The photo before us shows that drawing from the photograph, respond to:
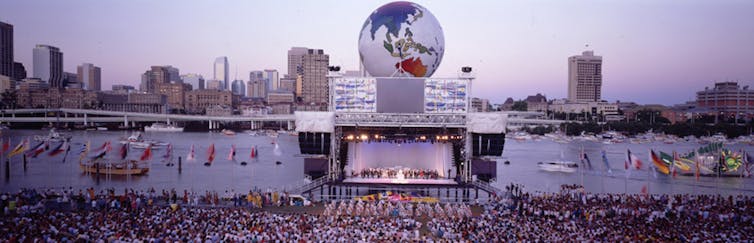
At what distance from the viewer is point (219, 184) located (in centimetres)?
4372

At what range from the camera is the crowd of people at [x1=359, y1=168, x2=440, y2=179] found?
99.0ft

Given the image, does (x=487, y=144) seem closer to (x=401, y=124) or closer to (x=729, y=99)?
(x=401, y=124)

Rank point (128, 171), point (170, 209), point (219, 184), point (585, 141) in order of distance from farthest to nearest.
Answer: point (585, 141)
point (128, 171)
point (219, 184)
point (170, 209)

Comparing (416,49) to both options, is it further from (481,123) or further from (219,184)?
(219,184)

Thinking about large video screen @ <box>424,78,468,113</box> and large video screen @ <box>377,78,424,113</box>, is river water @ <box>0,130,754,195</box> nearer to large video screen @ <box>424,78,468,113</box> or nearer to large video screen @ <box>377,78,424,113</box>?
large video screen @ <box>377,78,424,113</box>

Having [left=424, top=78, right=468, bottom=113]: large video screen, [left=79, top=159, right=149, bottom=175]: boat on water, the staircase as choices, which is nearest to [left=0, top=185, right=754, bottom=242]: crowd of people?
the staircase

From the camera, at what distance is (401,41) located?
29984mm

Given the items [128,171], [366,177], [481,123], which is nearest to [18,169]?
[128,171]

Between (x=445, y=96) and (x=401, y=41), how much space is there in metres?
3.68

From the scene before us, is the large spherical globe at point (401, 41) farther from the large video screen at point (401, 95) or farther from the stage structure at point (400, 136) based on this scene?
the stage structure at point (400, 136)

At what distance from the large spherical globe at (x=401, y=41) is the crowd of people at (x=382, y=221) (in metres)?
9.03

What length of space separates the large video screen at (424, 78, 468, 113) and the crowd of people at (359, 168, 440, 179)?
3.52 m

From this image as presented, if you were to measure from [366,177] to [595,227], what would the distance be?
1410 centimetres

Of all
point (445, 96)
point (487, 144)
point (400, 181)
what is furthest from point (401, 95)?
point (487, 144)
